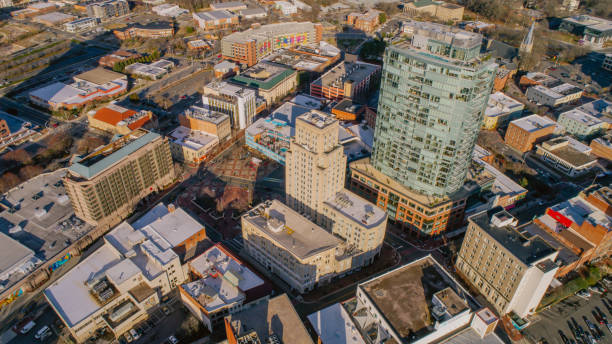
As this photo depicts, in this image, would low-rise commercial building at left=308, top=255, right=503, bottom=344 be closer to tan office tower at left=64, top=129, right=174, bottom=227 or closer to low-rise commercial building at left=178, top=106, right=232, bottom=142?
tan office tower at left=64, top=129, right=174, bottom=227

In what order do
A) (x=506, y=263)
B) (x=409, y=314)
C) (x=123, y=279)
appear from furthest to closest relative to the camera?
(x=123, y=279) < (x=506, y=263) < (x=409, y=314)

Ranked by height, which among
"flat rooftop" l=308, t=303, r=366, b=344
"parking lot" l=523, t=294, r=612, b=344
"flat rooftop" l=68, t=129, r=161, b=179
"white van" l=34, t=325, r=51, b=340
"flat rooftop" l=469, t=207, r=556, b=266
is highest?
→ "flat rooftop" l=68, t=129, r=161, b=179

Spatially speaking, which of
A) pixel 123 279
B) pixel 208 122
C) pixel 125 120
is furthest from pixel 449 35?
pixel 125 120

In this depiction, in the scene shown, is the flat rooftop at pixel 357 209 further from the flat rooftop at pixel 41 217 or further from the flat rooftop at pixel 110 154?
the flat rooftop at pixel 41 217

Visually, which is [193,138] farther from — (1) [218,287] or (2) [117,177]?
(1) [218,287]

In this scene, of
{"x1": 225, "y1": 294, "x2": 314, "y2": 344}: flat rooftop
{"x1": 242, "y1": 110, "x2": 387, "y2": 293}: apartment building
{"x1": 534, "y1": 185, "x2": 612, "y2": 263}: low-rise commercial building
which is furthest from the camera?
{"x1": 534, "y1": 185, "x2": 612, "y2": 263}: low-rise commercial building

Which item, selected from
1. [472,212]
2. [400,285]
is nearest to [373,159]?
[472,212]

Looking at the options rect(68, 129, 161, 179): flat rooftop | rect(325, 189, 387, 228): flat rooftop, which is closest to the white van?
rect(68, 129, 161, 179): flat rooftop
